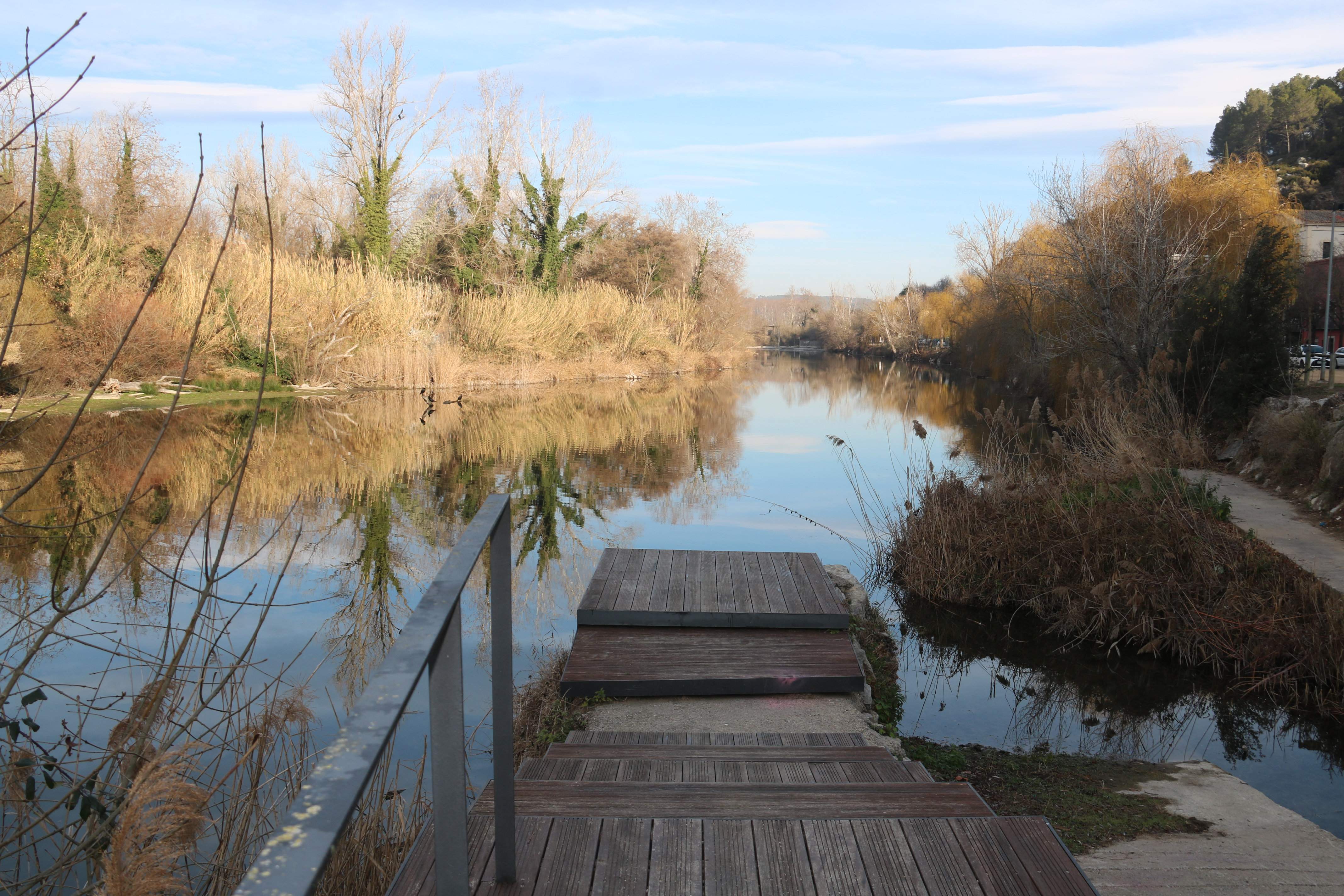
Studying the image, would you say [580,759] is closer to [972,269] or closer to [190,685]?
[190,685]

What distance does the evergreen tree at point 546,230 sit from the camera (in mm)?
36469

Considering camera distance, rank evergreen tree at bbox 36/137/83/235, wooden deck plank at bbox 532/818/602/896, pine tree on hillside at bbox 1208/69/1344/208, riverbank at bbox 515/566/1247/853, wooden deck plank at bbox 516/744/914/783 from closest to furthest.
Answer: wooden deck plank at bbox 532/818/602/896, wooden deck plank at bbox 516/744/914/783, riverbank at bbox 515/566/1247/853, evergreen tree at bbox 36/137/83/235, pine tree on hillside at bbox 1208/69/1344/208

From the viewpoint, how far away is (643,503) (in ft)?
41.4

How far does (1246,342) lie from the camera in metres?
13.7

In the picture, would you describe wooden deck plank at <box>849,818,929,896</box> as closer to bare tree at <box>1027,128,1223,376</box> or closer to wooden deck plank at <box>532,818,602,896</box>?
wooden deck plank at <box>532,818,602,896</box>

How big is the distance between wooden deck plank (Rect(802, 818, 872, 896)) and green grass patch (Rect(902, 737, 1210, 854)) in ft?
5.01

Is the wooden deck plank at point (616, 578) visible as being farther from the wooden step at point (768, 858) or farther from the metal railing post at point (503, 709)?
the metal railing post at point (503, 709)

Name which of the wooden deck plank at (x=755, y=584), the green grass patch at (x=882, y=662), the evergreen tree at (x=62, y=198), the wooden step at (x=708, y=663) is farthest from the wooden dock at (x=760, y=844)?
the evergreen tree at (x=62, y=198)

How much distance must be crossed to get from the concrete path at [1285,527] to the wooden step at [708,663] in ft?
11.8

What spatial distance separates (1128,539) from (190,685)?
264 inches

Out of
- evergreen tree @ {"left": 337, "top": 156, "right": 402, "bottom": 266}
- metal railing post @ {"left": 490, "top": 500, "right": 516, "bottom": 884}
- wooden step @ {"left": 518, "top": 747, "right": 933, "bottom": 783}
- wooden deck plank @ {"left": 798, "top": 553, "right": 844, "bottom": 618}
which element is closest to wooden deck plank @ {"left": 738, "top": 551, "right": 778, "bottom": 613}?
wooden deck plank @ {"left": 798, "top": 553, "right": 844, "bottom": 618}

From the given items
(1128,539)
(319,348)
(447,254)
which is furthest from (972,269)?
(1128,539)

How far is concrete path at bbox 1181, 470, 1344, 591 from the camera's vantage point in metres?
7.02

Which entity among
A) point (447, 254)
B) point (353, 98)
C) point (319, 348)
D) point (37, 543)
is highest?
point (353, 98)
